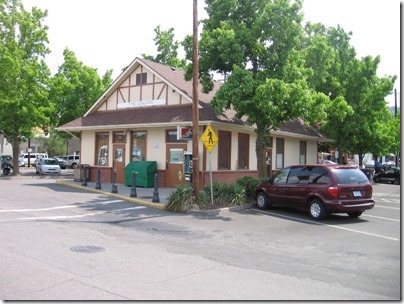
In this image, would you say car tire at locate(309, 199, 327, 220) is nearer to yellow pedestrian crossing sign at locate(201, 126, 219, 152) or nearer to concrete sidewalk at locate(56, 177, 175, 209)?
yellow pedestrian crossing sign at locate(201, 126, 219, 152)

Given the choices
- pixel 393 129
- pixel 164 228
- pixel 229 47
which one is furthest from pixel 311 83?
pixel 393 129

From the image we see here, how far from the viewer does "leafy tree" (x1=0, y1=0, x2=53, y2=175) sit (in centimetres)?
2853

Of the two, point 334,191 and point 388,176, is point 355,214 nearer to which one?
point 334,191

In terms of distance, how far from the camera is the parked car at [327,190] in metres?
12.2

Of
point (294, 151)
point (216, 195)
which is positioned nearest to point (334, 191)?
point (216, 195)

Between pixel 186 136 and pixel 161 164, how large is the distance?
14.7ft

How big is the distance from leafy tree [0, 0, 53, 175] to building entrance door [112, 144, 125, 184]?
31.7ft

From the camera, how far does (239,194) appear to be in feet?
50.2

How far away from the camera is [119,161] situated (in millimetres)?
23062

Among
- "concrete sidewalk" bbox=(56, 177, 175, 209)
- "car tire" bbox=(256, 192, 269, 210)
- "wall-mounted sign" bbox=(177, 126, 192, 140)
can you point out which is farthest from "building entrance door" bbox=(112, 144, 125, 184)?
"car tire" bbox=(256, 192, 269, 210)

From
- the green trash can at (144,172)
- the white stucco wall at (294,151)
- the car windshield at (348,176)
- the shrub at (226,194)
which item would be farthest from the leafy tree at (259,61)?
the white stucco wall at (294,151)

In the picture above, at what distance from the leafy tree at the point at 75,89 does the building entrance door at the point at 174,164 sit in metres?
16.7

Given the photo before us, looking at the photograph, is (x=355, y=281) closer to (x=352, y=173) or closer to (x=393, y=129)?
(x=352, y=173)

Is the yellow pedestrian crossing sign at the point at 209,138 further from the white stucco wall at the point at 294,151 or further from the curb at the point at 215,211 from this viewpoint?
the white stucco wall at the point at 294,151
